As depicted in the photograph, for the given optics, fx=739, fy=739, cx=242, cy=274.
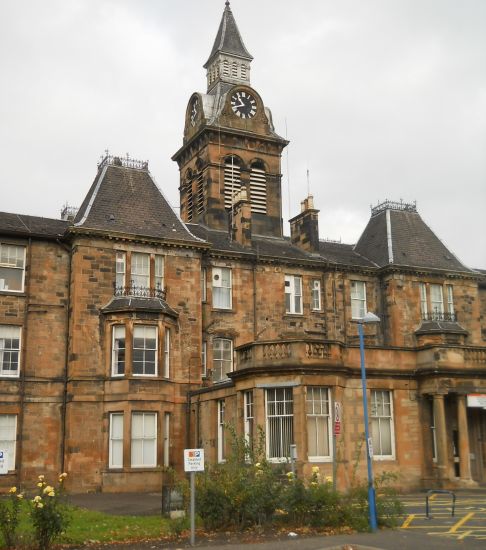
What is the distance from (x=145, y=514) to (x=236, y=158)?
28308 millimetres

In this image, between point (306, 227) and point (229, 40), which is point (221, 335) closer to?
point (306, 227)

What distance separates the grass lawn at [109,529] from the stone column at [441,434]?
13.3 meters

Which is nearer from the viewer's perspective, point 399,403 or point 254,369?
point 254,369

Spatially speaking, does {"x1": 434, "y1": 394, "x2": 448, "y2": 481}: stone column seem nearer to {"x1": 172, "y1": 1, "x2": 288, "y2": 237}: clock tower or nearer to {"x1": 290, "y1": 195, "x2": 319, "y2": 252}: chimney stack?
{"x1": 290, "y1": 195, "x2": 319, "y2": 252}: chimney stack

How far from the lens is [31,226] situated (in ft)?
116


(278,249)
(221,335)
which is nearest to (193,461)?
(221,335)

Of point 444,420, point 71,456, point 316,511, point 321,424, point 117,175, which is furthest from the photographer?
point 117,175

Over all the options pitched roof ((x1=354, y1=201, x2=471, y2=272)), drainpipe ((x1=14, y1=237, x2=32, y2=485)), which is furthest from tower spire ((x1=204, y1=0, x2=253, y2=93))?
drainpipe ((x1=14, y1=237, x2=32, y2=485))

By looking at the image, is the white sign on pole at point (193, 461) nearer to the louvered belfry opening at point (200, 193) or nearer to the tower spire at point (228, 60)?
the louvered belfry opening at point (200, 193)

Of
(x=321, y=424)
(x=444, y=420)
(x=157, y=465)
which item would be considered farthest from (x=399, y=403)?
(x=157, y=465)

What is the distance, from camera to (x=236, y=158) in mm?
46031

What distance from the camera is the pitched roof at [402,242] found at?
4328 cm

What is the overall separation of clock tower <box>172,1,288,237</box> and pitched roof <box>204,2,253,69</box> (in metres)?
0.57

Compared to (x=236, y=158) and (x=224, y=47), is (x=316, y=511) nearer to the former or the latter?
(x=236, y=158)
